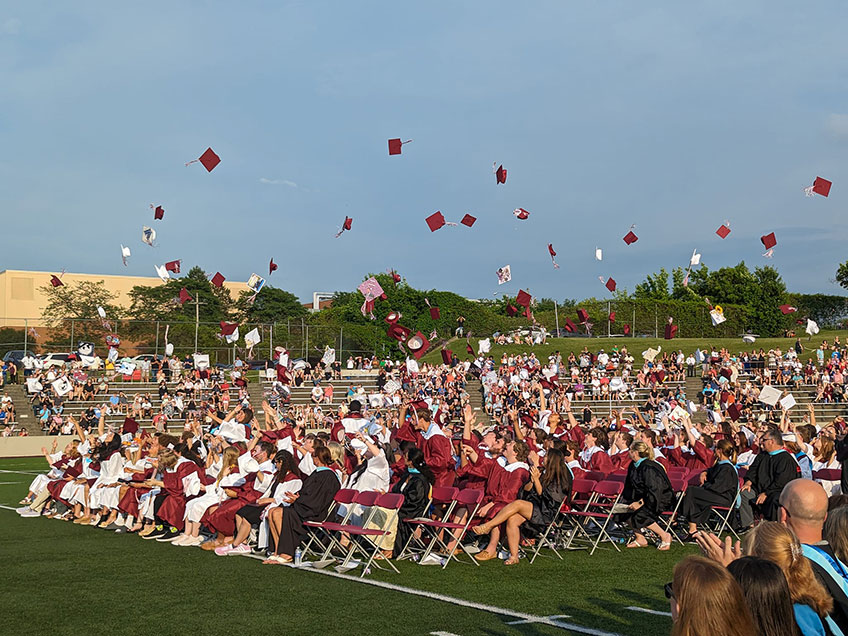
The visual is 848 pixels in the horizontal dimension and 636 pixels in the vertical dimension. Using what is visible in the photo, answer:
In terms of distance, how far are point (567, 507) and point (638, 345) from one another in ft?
141

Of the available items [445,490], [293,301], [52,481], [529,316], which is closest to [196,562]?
[445,490]

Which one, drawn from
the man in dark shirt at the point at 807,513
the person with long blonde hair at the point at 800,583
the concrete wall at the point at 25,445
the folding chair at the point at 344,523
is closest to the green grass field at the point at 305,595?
the folding chair at the point at 344,523

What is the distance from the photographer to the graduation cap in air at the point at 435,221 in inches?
792

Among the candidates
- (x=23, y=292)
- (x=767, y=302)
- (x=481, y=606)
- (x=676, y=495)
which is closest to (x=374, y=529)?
(x=481, y=606)

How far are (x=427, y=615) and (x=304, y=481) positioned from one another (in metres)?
3.41

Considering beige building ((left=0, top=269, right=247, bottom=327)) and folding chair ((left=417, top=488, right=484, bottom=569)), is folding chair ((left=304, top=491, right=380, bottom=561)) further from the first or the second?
beige building ((left=0, top=269, right=247, bottom=327))

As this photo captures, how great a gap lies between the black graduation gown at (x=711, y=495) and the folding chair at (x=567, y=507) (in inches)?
49.2

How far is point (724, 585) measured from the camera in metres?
2.70

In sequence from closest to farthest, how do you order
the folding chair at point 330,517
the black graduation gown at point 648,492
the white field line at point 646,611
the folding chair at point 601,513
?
1. the white field line at point 646,611
2. the folding chair at point 330,517
3. the folding chair at point 601,513
4. the black graduation gown at point 648,492

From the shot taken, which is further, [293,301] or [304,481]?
[293,301]

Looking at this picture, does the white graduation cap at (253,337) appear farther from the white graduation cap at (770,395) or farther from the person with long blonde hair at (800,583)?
the person with long blonde hair at (800,583)

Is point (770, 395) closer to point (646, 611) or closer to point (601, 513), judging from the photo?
point (601, 513)

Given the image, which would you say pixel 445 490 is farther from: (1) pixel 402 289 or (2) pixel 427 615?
(1) pixel 402 289

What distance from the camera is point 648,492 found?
1066 cm
